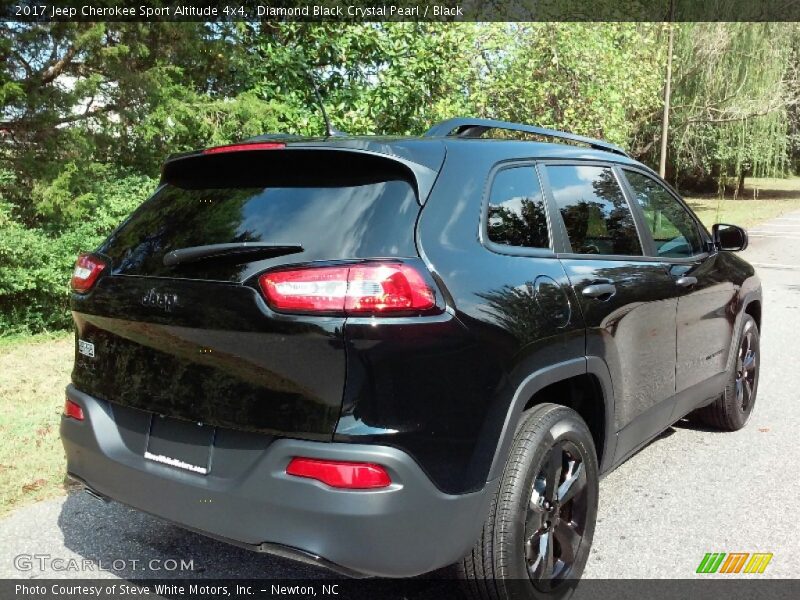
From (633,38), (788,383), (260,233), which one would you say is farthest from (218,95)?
(633,38)

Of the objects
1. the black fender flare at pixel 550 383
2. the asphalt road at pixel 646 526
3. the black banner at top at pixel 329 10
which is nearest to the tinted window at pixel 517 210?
the black fender flare at pixel 550 383

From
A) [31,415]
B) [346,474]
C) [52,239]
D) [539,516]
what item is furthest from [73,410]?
[52,239]

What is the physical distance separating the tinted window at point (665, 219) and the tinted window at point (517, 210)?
3.30ft

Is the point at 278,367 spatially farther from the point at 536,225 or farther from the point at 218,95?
the point at 218,95

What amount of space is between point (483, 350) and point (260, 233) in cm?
83

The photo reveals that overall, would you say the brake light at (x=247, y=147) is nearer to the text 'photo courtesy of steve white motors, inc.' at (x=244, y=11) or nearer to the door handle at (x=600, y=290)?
the door handle at (x=600, y=290)

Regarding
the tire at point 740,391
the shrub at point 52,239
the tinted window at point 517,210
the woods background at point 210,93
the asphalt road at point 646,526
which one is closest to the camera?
the tinted window at point 517,210

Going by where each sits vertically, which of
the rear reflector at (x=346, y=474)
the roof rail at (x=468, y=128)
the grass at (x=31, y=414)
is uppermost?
the roof rail at (x=468, y=128)

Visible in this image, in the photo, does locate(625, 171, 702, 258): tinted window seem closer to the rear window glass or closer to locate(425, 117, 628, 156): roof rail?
locate(425, 117, 628, 156): roof rail

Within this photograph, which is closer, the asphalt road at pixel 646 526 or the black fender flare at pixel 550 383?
the black fender flare at pixel 550 383

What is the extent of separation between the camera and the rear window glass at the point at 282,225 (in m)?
2.41

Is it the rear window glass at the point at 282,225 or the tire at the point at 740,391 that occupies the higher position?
the rear window glass at the point at 282,225

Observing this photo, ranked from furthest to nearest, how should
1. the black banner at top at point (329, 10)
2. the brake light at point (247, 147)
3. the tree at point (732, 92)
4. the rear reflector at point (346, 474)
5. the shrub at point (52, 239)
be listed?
the tree at point (732, 92)
the black banner at top at point (329, 10)
the shrub at point (52, 239)
the brake light at point (247, 147)
the rear reflector at point (346, 474)

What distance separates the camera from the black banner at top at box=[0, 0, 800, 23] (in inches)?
293
